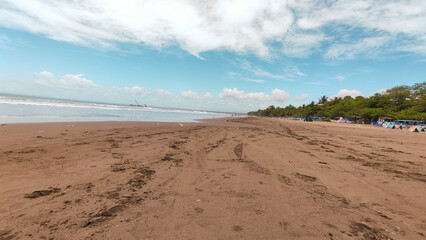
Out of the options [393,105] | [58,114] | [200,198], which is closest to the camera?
[200,198]

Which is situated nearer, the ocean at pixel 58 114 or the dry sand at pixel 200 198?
the dry sand at pixel 200 198

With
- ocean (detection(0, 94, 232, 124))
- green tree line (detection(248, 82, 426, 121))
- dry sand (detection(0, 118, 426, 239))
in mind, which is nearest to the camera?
dry sand (detection(0, 118, 426, 239))

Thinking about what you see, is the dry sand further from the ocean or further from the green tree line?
the green tree line

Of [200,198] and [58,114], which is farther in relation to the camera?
[58,114]

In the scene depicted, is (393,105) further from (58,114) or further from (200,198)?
(58,114)

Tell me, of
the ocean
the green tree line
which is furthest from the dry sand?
the green tree line

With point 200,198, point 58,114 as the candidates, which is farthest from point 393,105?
point 58,114

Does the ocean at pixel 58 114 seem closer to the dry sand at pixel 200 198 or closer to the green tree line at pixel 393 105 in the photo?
the dry sand at pixel 200 198

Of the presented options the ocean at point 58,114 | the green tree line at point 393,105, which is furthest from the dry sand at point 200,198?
the green tree line at point 393,105

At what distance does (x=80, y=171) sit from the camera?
408 cm

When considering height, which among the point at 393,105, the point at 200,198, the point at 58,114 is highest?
the point at 393,105

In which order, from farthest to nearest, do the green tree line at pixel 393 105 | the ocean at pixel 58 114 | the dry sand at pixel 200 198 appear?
the green tree line at pixel 393 105, the ocean at pixel 58 114, the dry sand at pixel 200 198

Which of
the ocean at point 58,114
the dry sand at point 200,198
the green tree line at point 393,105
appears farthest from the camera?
the green tree line at point 393,105

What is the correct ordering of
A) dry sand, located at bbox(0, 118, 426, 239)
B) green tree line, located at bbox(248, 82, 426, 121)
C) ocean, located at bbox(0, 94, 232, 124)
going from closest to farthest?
dry sand, located at bbox(0, 118, 426, 239) → ocean, located at bbox(0, 94, 232, 124) → green tree line, located at bbox(248, 82, 426, 121)
